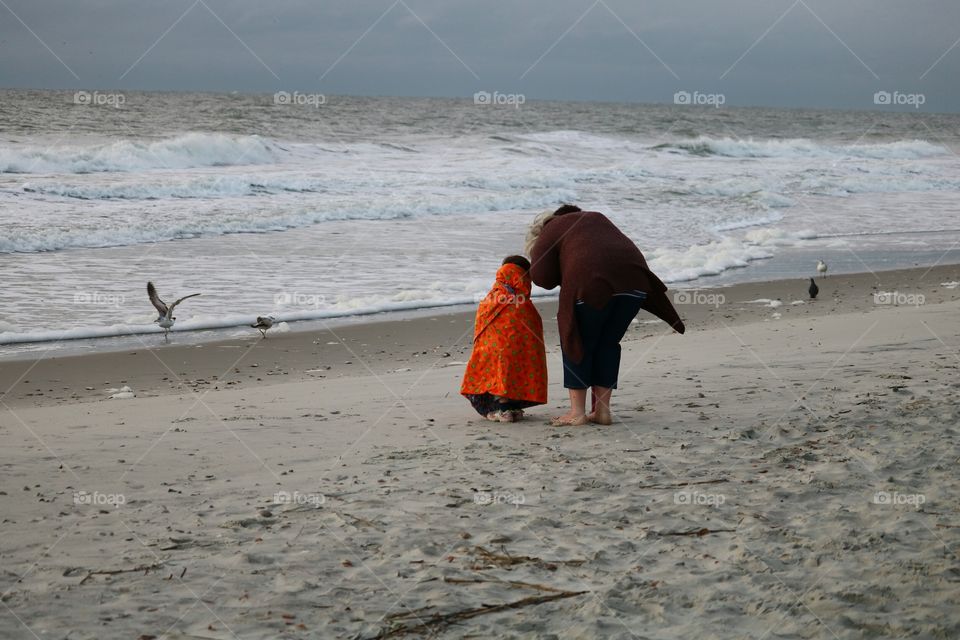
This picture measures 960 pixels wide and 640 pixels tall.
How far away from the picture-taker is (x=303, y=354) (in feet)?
26.5

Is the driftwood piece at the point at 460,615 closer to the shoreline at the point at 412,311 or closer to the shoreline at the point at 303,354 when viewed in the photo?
the shoreline at the point at 303,354

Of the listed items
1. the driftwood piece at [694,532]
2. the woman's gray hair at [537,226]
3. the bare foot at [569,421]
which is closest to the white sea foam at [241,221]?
the woman's gray hair at [537,226]

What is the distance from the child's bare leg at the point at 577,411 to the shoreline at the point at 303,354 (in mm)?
2293

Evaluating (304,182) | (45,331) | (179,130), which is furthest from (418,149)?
(45,331)

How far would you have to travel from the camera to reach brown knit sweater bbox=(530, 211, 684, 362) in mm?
5227

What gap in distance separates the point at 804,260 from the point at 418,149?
19.4 metres

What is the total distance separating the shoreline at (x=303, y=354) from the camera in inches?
275

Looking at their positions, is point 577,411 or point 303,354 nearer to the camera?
point 577,411

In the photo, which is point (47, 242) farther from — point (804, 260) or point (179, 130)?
point (179, 130)

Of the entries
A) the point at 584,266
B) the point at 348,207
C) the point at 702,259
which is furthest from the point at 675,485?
the point at 348,207

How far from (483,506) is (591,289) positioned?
166 centimetres

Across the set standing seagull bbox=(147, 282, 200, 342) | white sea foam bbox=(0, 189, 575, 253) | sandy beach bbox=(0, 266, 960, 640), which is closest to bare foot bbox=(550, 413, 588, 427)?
sandy beach bbox=(0, 266, 960, 640)

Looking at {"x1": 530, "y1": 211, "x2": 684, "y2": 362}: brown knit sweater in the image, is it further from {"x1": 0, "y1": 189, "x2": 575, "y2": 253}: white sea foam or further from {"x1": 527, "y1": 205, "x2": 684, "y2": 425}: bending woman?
{"x1": 0, "y1": 189, "x2": 575, "y2": 253}: white sea foam

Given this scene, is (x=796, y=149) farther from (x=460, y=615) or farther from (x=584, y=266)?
(x=460, y=615)
